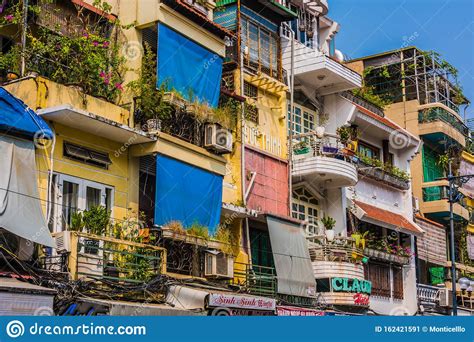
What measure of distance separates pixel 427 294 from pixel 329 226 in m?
7.79

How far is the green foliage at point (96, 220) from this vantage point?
18828 mm

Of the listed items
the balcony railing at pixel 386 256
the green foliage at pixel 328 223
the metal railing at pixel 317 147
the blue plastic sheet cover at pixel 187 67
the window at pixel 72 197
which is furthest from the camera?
the balcony railing at pixel 386 256

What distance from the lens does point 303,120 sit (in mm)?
29406

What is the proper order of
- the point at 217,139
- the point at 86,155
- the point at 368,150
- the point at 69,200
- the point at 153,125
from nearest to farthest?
1. the point at 69,200
2. the point at 86,155
3. the point at 153,125
4. the point at 217,139
5. the point at 368,150

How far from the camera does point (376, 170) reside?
3098 cm

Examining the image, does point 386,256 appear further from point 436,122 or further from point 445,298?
point 436,122

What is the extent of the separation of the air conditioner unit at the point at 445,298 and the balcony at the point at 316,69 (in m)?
9.30

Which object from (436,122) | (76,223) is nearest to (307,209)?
(436,122)

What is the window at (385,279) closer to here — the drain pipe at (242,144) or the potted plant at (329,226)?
the potted plant at (329,226)

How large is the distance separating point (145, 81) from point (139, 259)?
14.6 feet

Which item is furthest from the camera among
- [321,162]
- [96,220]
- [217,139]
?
[321,162]

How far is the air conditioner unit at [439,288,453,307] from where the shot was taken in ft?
110

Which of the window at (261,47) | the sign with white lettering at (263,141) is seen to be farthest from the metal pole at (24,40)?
the window at (261,47)

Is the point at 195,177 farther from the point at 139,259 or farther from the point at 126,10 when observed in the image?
the point at 126,10
